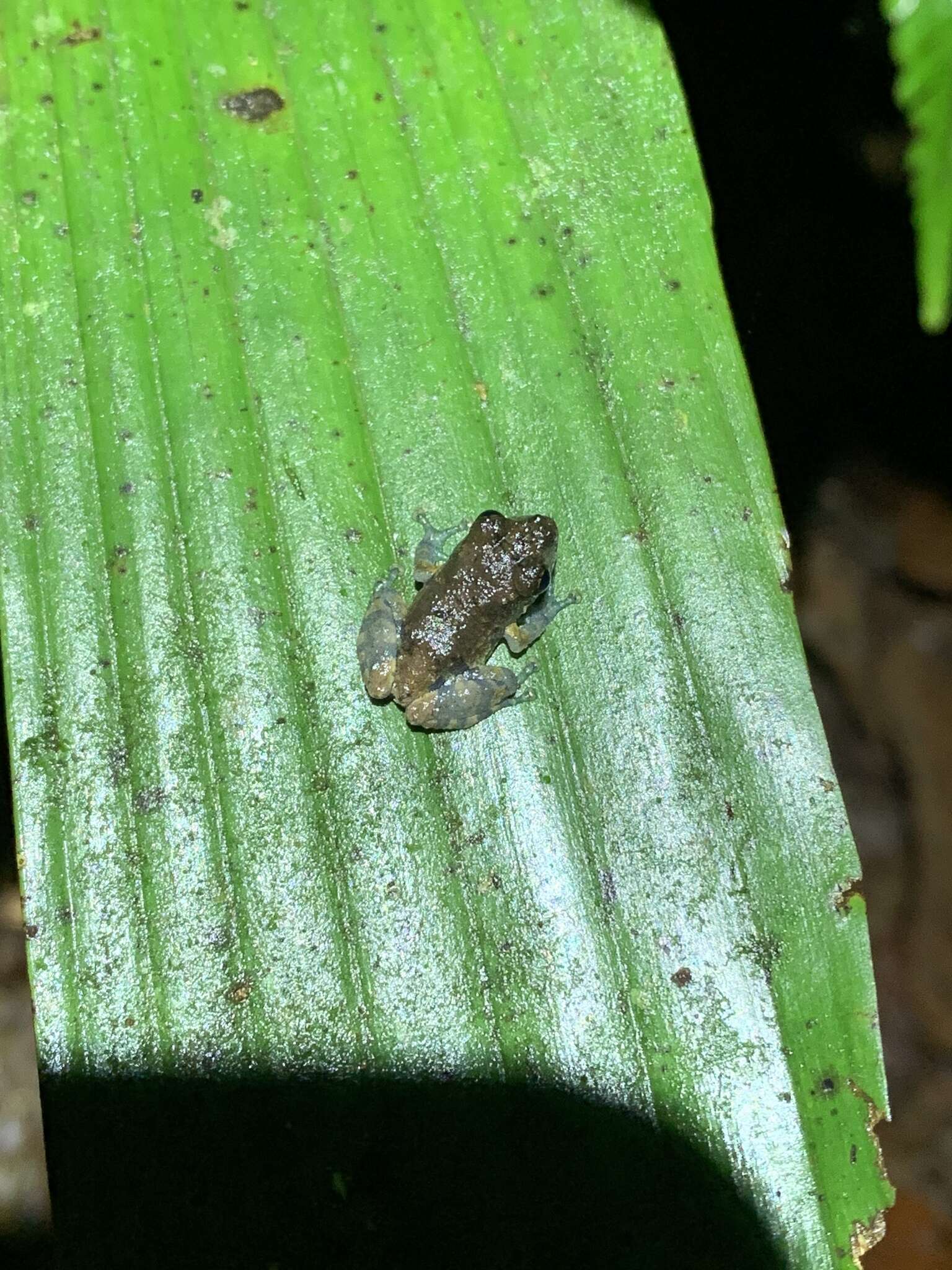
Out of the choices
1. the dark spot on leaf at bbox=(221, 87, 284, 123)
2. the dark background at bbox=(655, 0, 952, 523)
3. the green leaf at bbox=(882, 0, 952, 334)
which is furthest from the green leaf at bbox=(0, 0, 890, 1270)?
the dark background at bbox=(655, 0, 952, 523)

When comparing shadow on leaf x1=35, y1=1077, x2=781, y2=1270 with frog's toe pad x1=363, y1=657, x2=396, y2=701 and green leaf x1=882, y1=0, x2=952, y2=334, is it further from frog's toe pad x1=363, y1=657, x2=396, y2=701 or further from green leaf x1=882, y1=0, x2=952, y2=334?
green leaf x1=882, y1=0, x2=952, y2=334

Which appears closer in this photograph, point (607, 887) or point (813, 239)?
point (607, 887)

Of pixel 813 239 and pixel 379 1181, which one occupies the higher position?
pixel 813 239

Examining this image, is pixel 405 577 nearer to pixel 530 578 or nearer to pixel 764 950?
pixel 530 578

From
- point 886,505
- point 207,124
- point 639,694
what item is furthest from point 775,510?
point 207,124

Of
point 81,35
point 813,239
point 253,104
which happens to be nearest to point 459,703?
point 253,104

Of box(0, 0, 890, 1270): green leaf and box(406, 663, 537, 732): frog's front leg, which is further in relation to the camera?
box(406, 663, 537, 732): frog's front leg

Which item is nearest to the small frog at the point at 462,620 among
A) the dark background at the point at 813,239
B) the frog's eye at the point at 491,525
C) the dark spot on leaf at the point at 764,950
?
the frog's eye at the point at 491,525
